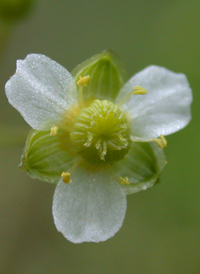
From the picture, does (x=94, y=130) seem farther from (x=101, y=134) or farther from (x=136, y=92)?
(x=136, y=92)

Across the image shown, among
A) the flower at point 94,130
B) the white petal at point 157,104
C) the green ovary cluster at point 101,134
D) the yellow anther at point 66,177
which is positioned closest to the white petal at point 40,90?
the flower at point 94,130

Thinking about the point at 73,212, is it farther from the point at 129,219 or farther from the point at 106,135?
the point at 129,219

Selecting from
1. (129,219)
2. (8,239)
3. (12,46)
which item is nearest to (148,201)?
(129,219)

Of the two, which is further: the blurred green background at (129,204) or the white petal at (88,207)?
the blurred green background at (129,204)

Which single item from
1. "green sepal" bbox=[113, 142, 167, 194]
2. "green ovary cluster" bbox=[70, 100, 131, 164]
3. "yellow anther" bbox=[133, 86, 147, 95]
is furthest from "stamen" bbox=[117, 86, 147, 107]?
"green sepal" bbox=[113, 142, 167, 194]

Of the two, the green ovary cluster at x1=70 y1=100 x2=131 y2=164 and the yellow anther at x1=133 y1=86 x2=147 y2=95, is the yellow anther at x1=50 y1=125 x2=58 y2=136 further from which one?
the yellow anther at x1=133 y1=86 x2=147 y2=95

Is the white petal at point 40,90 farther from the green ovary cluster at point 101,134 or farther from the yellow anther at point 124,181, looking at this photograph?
the yellow anther at point 124,181

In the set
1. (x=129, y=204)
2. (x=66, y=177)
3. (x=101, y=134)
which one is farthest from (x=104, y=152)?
(x=129, y=204)

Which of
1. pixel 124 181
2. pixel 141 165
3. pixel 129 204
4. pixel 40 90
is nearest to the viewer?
pixel 40 90
